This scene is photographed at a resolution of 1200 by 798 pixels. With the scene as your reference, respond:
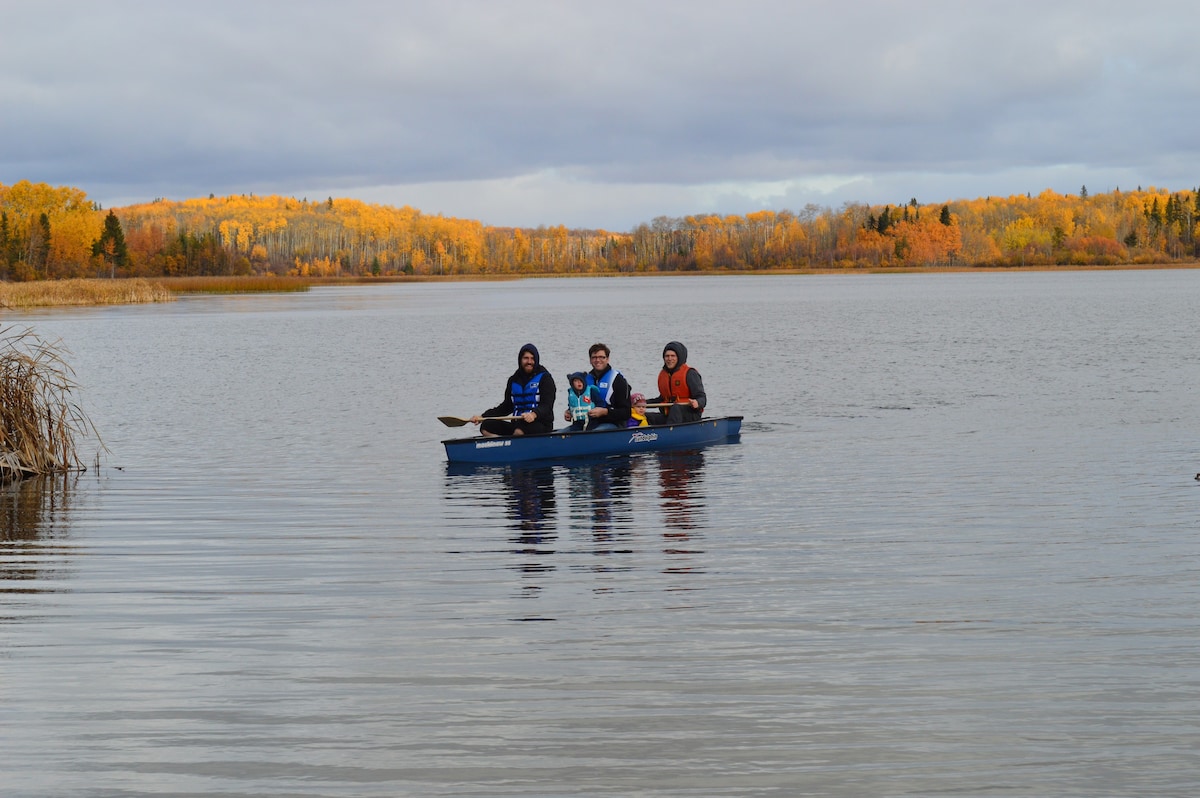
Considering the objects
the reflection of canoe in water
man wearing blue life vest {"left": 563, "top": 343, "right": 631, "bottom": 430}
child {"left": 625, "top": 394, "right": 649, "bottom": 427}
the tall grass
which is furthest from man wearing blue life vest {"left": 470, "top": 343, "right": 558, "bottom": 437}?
the tall grass

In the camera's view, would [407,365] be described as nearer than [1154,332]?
Yes

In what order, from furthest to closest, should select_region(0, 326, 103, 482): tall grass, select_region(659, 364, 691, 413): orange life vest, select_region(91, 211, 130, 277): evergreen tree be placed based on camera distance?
select_region(91, 211, 130, 277): evergreen tree < select_region(659, 364, 691, 413): orange life vest < select_region(0, 326, 103, 482): tall grass

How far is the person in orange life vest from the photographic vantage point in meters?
20.1

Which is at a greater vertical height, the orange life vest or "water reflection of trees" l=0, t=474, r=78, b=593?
the orange life vest

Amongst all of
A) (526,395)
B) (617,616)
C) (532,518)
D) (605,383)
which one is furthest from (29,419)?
(617,616)

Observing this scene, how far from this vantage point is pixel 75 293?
79.5m

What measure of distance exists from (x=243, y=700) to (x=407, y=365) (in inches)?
1310

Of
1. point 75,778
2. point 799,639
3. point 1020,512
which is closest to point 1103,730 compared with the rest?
point 799,639

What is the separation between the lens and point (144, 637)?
882 cm

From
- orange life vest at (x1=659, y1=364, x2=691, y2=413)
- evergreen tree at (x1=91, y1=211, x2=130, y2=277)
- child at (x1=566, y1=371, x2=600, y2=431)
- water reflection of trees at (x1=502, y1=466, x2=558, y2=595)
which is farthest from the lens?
evergreen tree at (x1=91, y1=211, x2=130, y2=277)

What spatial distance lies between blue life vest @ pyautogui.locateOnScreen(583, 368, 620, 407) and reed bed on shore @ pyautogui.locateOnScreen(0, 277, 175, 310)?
58496 mm

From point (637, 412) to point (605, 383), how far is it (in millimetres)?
774

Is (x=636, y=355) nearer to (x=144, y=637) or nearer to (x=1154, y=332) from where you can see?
(x=1154, y=332)

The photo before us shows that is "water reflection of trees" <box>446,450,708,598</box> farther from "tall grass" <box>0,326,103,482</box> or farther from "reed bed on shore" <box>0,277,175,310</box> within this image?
"reed bed on shore" <box>0,277,175,310</box>
